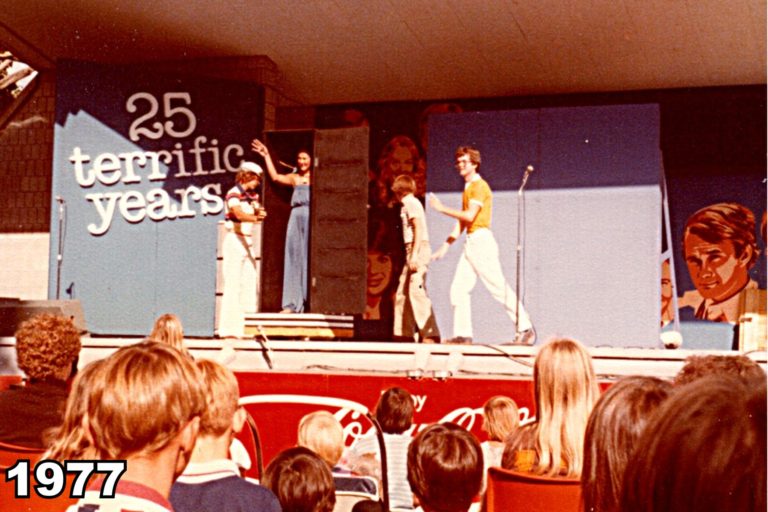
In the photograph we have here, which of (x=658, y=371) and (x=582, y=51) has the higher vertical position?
(x=582, y=51)

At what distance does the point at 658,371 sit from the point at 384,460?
15.7 ft

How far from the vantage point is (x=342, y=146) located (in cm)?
927

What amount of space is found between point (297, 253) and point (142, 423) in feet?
26.9

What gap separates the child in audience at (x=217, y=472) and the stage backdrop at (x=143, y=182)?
8128 mm

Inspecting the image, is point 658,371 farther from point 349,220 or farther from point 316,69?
point 316,69

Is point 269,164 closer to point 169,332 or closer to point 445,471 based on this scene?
point 169,332

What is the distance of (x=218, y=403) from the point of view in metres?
2.13

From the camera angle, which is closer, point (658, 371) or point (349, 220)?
point (658, 371)

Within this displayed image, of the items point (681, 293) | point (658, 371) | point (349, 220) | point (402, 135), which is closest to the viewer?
point (658, 371)

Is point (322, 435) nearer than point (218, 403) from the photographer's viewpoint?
No

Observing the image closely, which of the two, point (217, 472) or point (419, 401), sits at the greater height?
point (217, 472)

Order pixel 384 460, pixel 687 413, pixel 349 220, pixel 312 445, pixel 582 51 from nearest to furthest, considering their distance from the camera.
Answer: pixel 687 413
pixel 384 460
pixel 312 445
pixel 349 220
pixel 582 51

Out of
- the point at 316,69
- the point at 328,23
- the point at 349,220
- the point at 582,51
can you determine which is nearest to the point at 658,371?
the point at 349,220

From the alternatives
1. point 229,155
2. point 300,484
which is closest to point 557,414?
point 300,484
